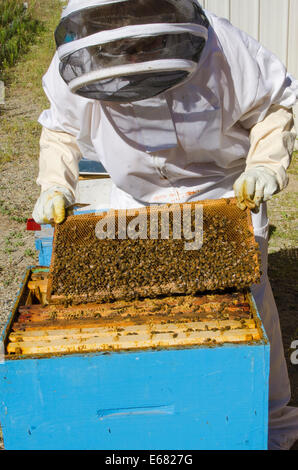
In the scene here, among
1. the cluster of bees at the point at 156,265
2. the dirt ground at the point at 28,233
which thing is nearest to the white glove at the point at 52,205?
the cluster of bees at the point at 156,265

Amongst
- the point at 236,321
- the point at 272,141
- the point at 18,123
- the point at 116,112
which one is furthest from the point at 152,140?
the point at 18,123

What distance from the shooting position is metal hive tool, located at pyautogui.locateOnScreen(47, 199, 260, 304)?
→ 2008mm

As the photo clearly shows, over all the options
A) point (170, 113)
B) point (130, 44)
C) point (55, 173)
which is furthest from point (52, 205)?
point (130, 44)

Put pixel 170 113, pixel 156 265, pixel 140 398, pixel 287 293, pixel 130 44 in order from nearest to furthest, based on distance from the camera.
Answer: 1. pixel 140 398
2. pixel 130 44
3. pixel 156 265
4. pixel 170 113
5. pixel 287 293

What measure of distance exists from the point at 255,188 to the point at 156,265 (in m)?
0.53

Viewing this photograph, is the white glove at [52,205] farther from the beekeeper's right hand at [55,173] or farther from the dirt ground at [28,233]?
the dirt ground at [28,233]

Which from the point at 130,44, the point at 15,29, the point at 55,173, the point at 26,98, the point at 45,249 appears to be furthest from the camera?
the point at 15,29

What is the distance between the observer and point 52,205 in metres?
2.32

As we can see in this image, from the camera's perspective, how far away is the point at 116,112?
2.29 metres

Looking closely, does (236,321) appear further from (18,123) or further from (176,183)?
(18,123)

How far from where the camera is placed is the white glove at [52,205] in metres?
2.29

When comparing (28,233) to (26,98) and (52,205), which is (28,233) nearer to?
(52,205)

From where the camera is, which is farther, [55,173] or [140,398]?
[55,173]
